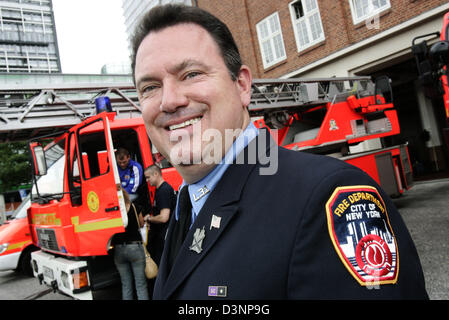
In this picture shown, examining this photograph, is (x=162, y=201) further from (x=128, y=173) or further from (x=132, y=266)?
(x=132, y=266)

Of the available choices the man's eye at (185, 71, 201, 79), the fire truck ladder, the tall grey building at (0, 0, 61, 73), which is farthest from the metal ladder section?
the tall grey building at (0, 0, 61, 73)

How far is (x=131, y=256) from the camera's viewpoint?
4.00 meters

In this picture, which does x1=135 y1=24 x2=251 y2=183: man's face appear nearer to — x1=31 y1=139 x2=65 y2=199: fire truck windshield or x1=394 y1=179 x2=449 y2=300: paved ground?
x1=394 y1=179 x2=449 y2=300: paved ground

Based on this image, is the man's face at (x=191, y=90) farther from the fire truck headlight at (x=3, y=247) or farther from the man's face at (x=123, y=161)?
the fire truck headlight at (x=3, y=247)

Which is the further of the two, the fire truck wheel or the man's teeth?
the fire truck wheel

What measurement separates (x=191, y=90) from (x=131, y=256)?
10.8ft

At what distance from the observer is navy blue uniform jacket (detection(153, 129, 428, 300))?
2.40 feet

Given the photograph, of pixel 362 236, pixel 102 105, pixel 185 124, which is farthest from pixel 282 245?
pixel 102 105

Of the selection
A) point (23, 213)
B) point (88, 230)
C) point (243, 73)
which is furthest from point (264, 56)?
point (243, 73)

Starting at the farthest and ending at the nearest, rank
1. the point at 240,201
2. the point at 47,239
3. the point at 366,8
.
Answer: the point at 366,8 → the point at 47,239 → the point at 240,201

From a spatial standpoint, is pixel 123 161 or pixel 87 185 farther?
pixel 123 161

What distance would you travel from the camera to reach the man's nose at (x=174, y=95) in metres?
1.25

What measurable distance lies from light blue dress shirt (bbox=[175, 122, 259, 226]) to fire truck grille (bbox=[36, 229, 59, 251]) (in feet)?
13.0

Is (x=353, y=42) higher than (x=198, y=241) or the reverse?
higher
